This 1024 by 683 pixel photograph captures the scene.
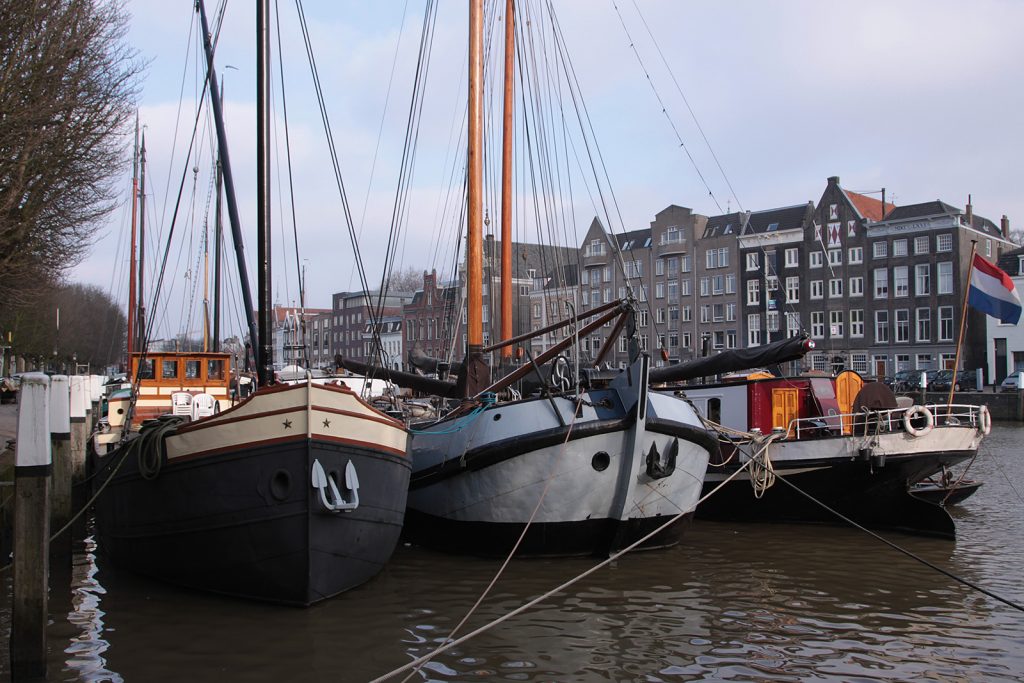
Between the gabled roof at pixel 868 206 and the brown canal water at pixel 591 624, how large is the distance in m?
52.5

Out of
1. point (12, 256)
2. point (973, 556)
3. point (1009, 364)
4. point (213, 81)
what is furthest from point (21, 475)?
point (1009, 364)

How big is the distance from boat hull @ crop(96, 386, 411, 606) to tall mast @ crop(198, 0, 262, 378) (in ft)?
9.85

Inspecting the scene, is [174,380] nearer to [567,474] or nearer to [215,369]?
[215,369]

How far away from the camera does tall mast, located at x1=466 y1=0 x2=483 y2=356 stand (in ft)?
48.8

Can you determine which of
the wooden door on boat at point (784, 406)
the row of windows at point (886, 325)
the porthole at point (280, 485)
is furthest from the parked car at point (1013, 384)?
the porthole at point (280, 485)

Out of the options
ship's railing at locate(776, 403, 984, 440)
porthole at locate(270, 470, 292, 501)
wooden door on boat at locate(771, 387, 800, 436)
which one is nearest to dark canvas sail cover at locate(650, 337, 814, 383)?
ship's railing at locate(776, 403, 984, 440)

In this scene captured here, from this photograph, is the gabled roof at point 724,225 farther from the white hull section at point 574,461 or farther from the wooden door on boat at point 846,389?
the white hull section at point 574,461

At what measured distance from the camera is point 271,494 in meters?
9.37

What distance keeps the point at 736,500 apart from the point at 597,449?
5.60m

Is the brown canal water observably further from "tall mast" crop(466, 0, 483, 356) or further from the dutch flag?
the dutch flag

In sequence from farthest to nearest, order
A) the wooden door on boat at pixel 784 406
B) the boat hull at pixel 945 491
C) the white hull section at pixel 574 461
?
the wooden door on boat at pixel 784 406, the boat hull at pixel 945 491, the white hull section at pixel 574 461

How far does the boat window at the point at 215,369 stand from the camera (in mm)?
19453

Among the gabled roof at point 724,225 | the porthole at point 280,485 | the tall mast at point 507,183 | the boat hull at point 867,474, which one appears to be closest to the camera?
the porthole at point 280,485

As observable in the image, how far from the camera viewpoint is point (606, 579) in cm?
1155
